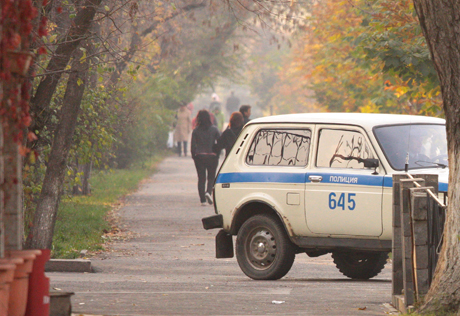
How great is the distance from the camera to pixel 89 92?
49.0ft

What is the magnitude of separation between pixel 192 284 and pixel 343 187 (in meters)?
1.89

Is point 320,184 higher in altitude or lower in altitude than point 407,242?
higher

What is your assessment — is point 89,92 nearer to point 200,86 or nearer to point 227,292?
point 227,292

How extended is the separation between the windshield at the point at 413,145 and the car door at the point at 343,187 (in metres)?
0.18

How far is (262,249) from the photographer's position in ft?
34.9

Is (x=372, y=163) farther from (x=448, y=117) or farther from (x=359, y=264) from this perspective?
(x=448, y=117)

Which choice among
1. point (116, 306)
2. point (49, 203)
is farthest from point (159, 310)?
point (49, 203)

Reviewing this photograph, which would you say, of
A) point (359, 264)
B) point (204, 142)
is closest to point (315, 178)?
point (359, 264)

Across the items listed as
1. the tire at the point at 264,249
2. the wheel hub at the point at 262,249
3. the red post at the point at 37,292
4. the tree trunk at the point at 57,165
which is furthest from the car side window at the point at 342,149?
the red post at the point at 37,292

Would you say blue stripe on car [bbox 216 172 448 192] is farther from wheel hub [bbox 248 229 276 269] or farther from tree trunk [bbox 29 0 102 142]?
tree trunk [bbox 29 0 102 142]

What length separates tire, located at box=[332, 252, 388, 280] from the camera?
36.1ft

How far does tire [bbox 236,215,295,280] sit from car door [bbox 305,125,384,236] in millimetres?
437

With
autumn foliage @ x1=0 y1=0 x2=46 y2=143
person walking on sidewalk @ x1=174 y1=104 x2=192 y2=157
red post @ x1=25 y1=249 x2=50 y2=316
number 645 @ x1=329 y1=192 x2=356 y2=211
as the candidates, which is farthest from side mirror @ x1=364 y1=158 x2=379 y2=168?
person walking on sidewalk @ x1=174 y1=104 x2=192 y2=157

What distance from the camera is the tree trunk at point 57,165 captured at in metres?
11.9
